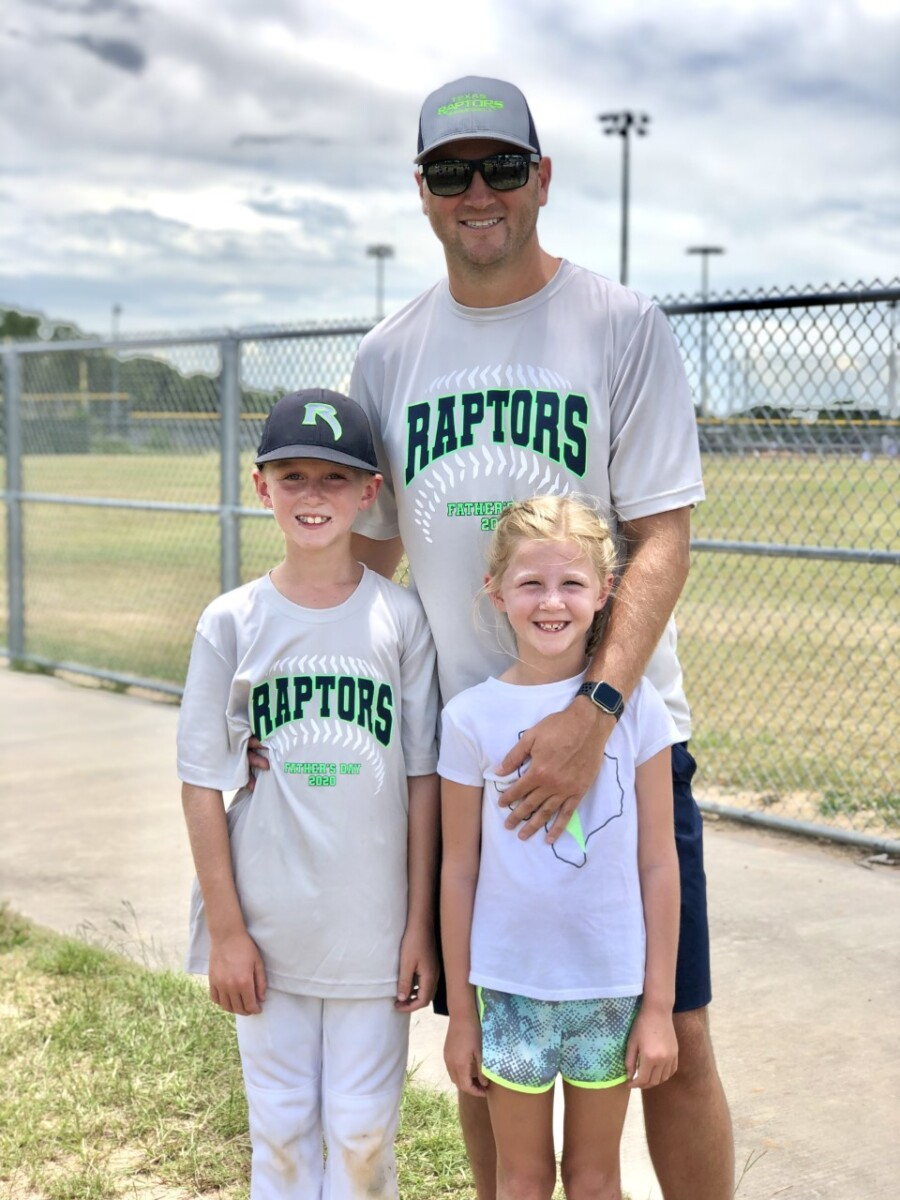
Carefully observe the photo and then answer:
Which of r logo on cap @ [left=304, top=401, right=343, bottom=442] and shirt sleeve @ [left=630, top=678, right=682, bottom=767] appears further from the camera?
r logo on cap @ [left=304, top=401, right=343, bottom=442]

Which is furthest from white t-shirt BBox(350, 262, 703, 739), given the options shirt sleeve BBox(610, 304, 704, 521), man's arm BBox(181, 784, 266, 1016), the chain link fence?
the chain link fence

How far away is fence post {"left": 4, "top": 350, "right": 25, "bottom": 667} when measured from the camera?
955 cm

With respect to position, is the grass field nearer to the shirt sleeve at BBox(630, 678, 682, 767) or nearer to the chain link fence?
the chain link fence

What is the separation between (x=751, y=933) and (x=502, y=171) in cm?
286

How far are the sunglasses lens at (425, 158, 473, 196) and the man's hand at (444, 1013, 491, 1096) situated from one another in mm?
1469

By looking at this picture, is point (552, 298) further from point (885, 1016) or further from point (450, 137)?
point (885, 1016)

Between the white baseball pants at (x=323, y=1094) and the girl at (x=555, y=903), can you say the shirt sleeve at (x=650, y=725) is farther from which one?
the white baseball pants at (x=323, y=1094)

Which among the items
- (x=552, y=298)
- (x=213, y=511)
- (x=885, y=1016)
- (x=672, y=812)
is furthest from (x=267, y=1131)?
(x=213, y=511)

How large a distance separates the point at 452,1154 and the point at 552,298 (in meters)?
1.90

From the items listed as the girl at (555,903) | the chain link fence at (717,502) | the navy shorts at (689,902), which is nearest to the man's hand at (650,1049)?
the girl at (555,903)

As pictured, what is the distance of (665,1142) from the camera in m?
2.48

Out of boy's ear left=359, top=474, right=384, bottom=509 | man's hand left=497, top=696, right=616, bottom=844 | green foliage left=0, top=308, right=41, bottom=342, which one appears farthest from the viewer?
green foliage left=0, top=308, right=41, bottom=342

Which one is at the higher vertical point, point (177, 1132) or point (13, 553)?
point (13, 553)

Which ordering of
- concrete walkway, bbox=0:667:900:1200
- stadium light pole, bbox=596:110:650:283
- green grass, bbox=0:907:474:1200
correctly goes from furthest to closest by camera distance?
1. stadium light pole, bbox=596:110:650:283
2. concrete walkway, bbox=0:667:900:1200
3. green grass, bbox=0:907:474:1200
